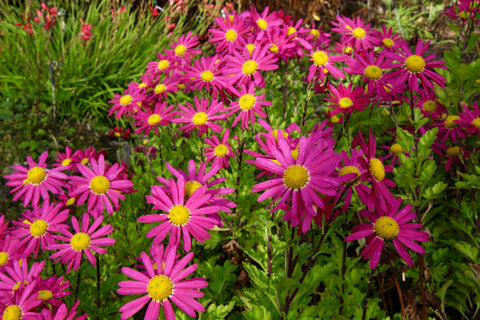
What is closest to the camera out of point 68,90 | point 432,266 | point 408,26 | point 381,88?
point 432,266

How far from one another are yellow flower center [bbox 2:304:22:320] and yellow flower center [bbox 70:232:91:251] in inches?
14.2

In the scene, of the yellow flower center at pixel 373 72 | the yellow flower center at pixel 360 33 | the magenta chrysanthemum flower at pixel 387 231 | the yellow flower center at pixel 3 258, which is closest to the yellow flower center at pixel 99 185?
the yellow flower center at pixel 3 258

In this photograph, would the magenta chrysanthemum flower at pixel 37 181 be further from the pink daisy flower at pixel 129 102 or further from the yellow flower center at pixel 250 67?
the yellow flower center at pixel 250 67

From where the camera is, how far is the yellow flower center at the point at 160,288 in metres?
1.16

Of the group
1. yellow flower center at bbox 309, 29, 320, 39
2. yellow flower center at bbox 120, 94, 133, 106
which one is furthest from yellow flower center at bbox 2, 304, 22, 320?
yellow flower center at bbox 309, 29, 320, 39

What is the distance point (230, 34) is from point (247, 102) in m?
0.75

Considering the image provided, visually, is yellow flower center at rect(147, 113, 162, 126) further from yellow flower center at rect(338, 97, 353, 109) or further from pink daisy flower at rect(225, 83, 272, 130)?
yellow flower center at rect(338, 97, 353, 109)

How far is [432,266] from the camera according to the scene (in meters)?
1.78

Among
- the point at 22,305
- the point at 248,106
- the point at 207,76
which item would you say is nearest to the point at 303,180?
the point at 248,106

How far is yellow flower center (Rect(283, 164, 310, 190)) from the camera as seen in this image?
3.64 ft

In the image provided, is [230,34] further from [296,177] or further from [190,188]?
[296,177]

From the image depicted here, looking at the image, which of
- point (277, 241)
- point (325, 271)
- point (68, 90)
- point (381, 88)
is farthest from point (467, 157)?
point (68, 90)

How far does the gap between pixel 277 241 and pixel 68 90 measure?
3575 millimetres

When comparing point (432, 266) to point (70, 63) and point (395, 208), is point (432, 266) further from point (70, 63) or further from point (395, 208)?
point (70, 63)
